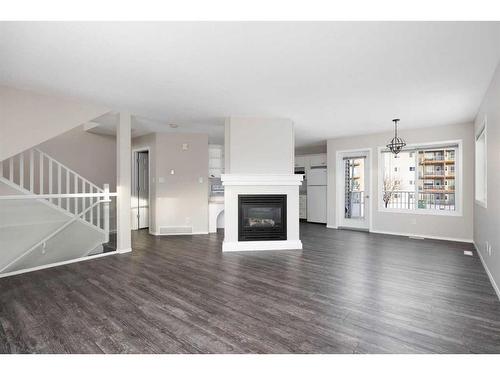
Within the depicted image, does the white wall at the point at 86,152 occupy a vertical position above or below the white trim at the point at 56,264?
above

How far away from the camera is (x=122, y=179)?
4215 mm

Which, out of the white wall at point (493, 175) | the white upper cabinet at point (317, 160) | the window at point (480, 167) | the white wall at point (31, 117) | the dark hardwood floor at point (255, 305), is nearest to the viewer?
the dark hardwood floor at point (255, 305)

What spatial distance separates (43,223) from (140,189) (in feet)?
9.56

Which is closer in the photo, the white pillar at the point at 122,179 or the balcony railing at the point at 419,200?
the white pillar at the point at 122,179

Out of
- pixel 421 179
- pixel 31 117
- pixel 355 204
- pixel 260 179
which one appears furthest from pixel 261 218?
pixel 421 179

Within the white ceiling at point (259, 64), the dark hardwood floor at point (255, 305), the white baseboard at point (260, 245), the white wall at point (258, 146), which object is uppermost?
the white ceiling at point (259, 64)

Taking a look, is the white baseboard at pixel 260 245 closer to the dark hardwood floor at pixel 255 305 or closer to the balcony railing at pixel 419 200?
the dark hardwood floor at pixel 255 305


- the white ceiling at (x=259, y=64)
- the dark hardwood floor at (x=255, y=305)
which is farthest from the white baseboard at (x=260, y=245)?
the white ceiling at (x=259, y=64)

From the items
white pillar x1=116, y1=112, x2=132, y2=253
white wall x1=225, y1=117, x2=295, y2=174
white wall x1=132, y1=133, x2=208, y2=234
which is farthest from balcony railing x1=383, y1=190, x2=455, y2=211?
white pillar x1=116, y1=112, x2=132, y2=253

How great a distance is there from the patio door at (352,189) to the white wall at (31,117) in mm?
5714

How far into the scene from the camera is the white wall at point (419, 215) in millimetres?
4906

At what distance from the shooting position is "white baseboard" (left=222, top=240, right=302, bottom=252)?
4383 mm

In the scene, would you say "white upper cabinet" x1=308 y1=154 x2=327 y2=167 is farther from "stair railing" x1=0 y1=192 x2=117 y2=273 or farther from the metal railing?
"stair railing" x1=0 y1=192 x2=117 y2=273
